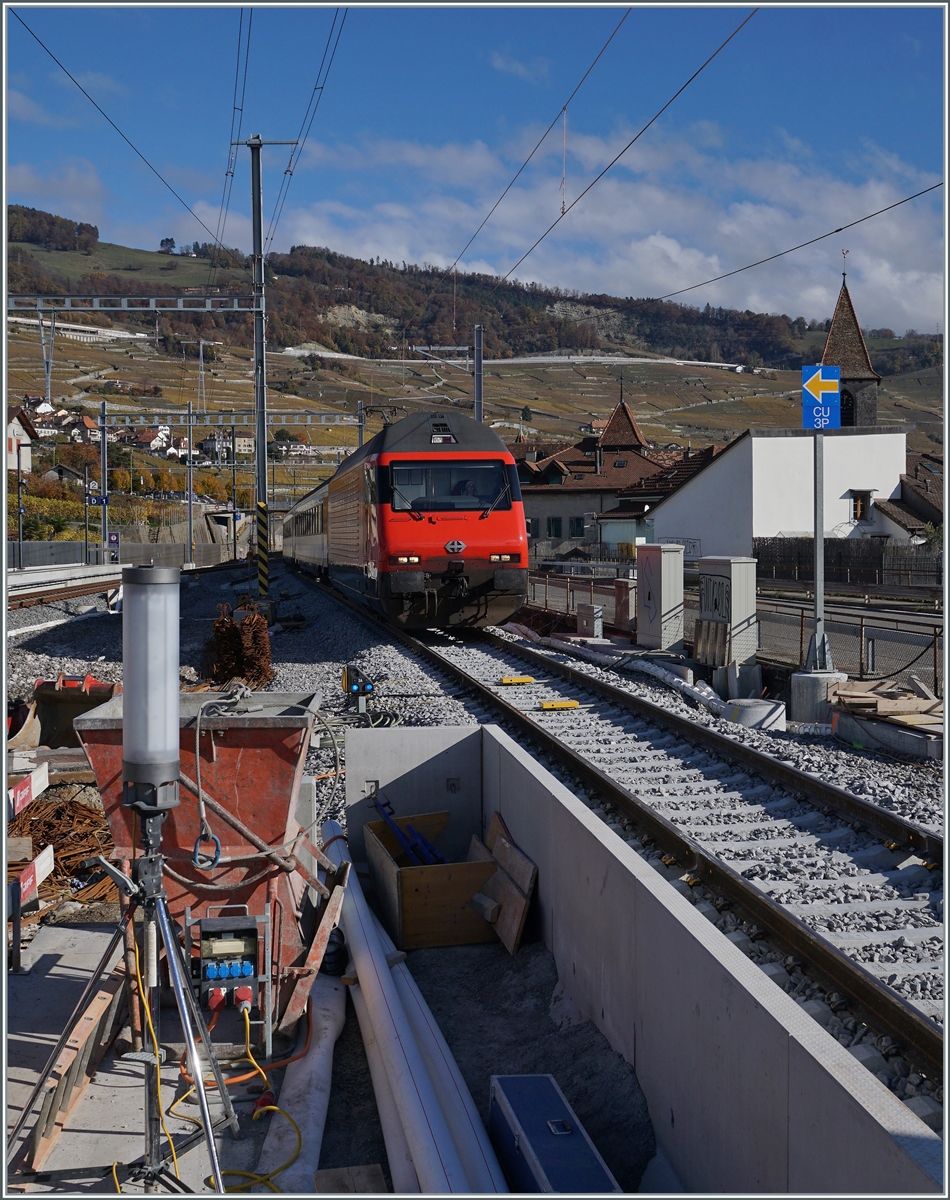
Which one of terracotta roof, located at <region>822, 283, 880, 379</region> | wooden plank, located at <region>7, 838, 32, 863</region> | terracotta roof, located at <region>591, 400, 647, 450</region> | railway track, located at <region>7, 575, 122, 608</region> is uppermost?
terracotta roof, located at <region>822, 283, 880, 379</region>

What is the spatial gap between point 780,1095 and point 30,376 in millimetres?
128626

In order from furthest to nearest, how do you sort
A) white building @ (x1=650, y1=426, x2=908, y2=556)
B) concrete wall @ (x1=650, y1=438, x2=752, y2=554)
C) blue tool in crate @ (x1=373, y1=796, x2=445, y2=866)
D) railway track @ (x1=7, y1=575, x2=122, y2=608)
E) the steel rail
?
concrete wall @ (x1=650, y1=438, x2=752, y2=554) < white building @ (x1=650, y1=426, x2=908, y2=556) < railway track @ (x1=7, y1=575, x2=122, y2=608) < blue tool in crate @ (x1=373, y1=796, x2=445, y2=866) < the steel rail

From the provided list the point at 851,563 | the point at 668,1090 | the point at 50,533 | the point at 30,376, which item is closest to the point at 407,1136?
the point at 668,1090

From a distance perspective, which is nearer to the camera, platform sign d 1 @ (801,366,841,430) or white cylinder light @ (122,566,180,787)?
white cylinder light @ (122,566,180,787)

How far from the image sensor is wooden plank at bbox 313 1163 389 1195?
471cm

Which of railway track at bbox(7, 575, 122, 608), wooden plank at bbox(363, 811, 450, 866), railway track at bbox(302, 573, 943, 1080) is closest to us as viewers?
railway track at bbox(302, 573, 943, 1080)

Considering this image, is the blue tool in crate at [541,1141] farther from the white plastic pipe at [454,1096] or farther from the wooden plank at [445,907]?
the wooden plank at [445,907]

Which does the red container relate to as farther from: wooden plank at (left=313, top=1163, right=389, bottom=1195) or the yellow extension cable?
wooden plank at (left=313, top=1163, right=389, bottom=1195)

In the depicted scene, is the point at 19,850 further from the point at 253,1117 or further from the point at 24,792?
the point at 253,1117

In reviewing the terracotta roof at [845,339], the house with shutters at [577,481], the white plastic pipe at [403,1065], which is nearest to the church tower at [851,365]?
the terracotta roof at [845,339]

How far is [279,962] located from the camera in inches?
246

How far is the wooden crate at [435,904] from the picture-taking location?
25.6 ft

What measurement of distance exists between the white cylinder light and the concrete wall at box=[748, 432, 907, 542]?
143ft

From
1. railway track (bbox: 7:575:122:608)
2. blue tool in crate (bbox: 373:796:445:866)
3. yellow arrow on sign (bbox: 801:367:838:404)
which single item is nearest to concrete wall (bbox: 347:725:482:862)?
blue tool in crate (bbox: 373:796:445:866)
